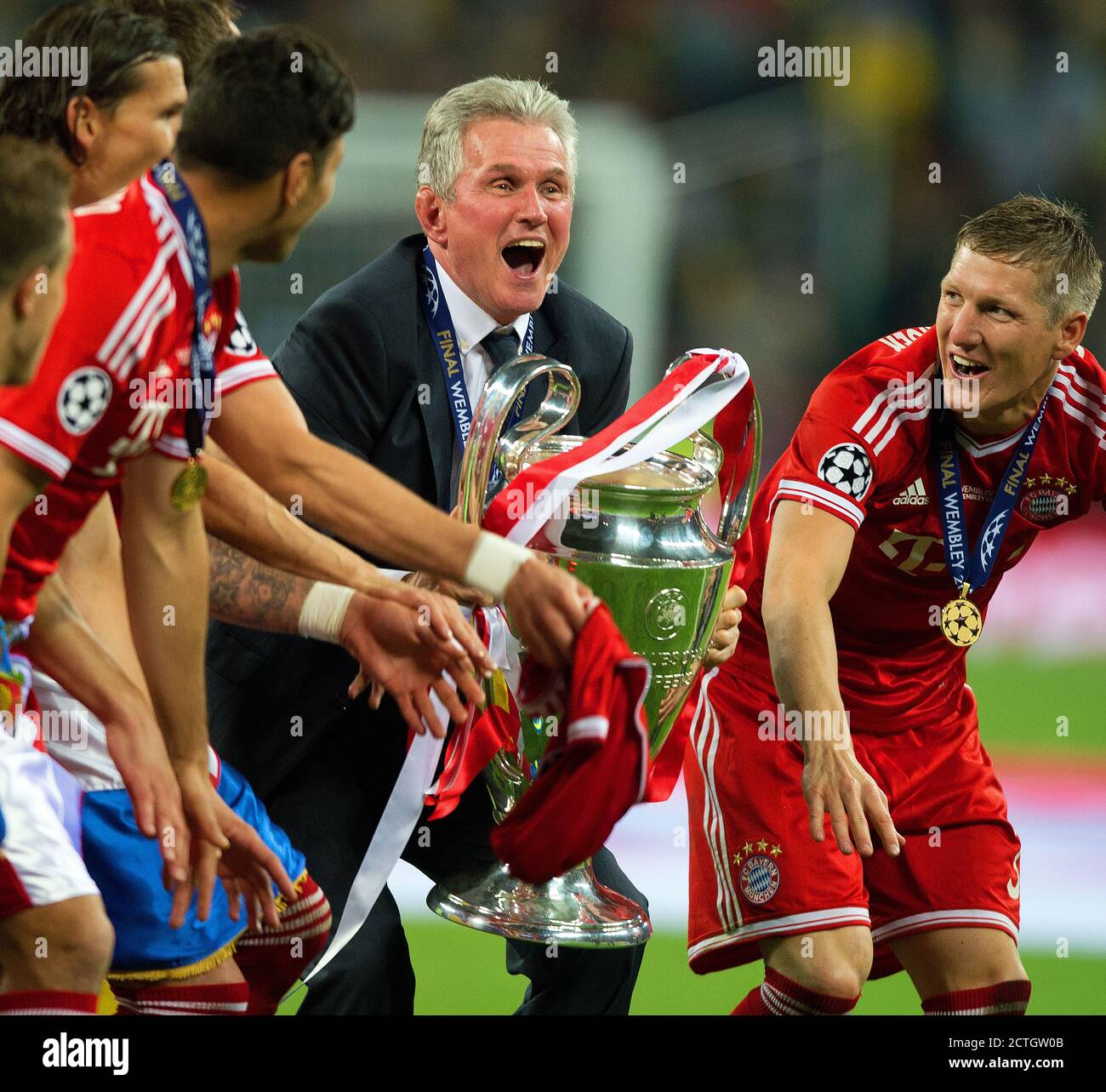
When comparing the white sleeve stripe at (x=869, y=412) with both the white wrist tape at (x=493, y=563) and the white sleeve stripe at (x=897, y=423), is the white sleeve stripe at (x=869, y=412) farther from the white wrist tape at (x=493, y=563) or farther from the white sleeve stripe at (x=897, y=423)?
the white wrist tape at (x=493, y=563)

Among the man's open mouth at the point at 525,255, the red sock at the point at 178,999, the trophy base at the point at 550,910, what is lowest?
the red sock at the point at 178,999

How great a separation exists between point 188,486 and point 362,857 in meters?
1.17

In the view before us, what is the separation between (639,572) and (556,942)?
651 mm

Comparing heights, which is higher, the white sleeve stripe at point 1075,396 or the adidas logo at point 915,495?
the white sleeve stripe at point 1075,396

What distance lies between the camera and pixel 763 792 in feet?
12.0

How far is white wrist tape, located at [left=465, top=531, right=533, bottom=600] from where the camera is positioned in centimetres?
229

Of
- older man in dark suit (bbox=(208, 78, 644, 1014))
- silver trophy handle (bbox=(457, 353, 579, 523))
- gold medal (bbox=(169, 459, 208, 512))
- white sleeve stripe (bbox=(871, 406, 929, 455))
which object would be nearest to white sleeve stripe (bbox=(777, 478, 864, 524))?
white sleeve stripe (bbox=(871, 406, 929, 455))

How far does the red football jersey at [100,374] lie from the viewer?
7.07ft

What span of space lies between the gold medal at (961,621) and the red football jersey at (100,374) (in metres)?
1.90

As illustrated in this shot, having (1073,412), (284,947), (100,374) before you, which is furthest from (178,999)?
(1073,412)

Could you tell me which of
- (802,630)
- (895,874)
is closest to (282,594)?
(802,630)

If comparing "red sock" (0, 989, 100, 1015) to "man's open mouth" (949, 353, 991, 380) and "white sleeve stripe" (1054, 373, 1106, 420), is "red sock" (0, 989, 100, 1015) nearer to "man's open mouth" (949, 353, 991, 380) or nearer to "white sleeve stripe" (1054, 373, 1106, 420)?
"man's open mouth" (949, 353, 991, 380)

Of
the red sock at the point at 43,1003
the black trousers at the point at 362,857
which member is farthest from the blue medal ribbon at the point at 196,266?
the black trousers at the point at 362,857
